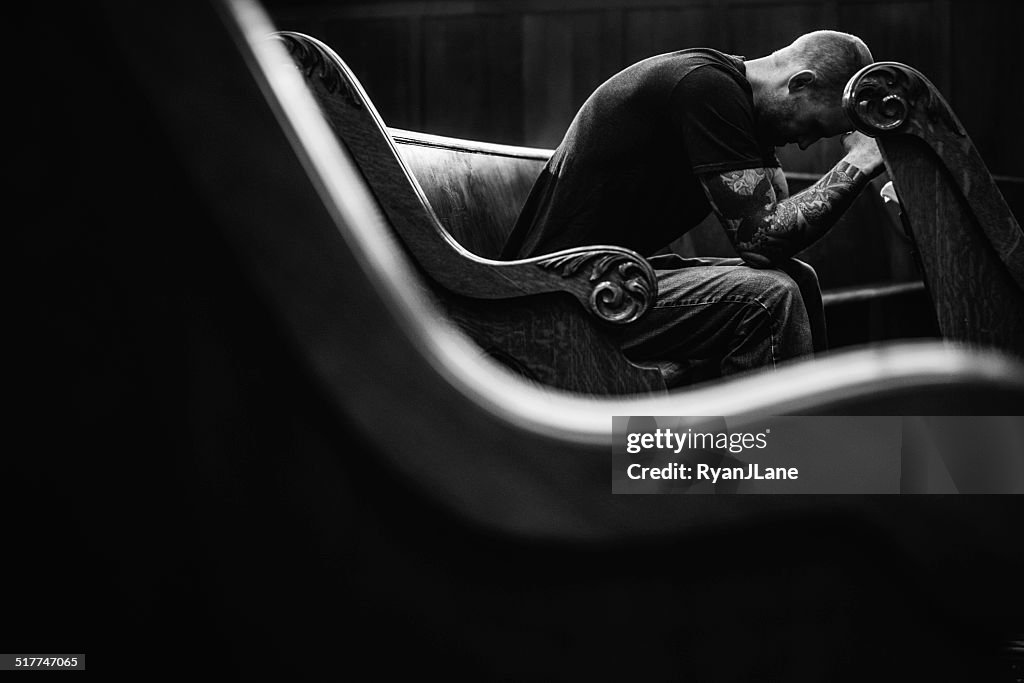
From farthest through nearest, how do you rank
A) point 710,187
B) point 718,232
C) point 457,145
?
point 718,232
point 457,145
point 710,187

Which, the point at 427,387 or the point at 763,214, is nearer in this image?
the point at 427,387

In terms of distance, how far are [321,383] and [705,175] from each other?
1008 millimetres

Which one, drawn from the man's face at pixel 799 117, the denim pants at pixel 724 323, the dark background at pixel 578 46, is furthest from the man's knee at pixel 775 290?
the dark background at pixel 578 46

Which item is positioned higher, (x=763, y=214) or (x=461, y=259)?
(x=763, y=214)

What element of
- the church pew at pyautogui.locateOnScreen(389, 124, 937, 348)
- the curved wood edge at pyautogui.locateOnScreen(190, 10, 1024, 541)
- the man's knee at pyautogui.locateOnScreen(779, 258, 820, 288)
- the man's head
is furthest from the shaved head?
the curved wood edge at pyautogui.locateOnScreen(190, 10, 1024, 541)

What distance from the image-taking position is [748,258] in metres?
1.20

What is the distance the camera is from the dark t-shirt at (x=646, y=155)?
1186 millimetres

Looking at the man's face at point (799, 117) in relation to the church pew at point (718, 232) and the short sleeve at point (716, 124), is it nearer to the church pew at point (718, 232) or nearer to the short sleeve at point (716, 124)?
the short sleeve at point (716, 124)

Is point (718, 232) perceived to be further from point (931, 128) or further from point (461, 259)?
point (461, 259)

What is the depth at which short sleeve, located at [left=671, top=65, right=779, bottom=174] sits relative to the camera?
1.18 metres

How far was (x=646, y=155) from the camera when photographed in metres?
1.27

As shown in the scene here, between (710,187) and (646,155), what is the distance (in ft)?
0.40

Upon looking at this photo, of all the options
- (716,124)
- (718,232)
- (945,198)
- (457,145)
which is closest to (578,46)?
(718,232)

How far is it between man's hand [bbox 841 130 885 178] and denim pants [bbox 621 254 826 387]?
0.24m
